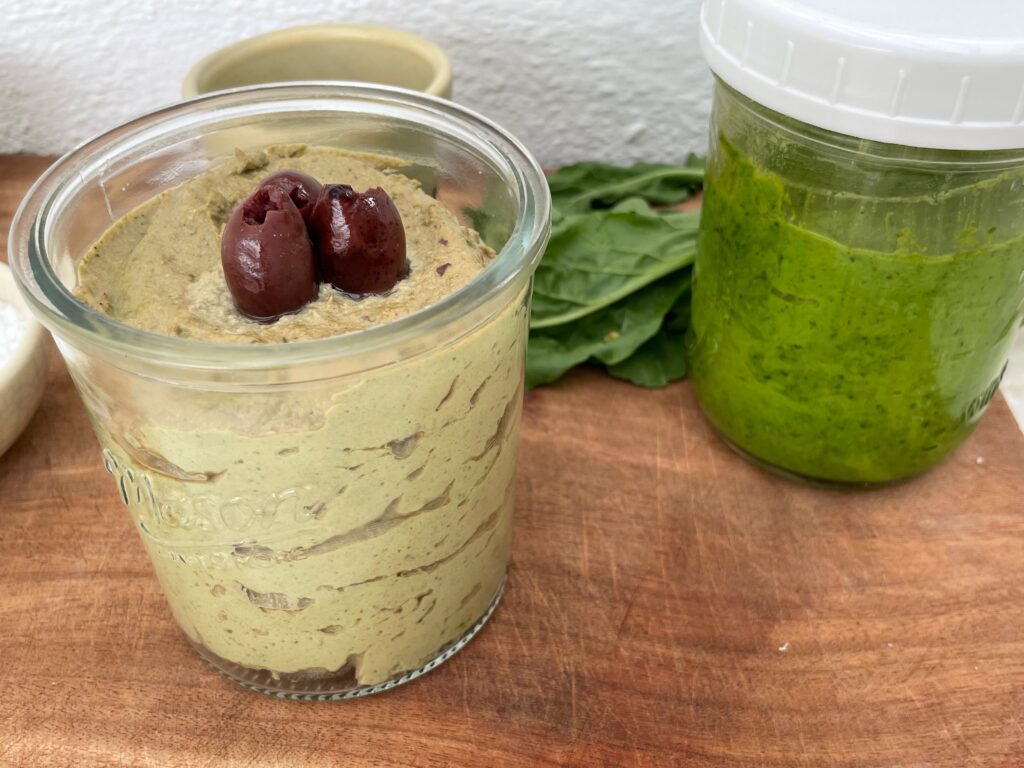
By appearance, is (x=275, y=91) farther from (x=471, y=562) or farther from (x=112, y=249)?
(x=471, y=562)

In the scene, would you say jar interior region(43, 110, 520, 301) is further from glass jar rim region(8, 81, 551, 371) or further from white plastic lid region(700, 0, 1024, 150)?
white plastic lid region(700, 0, 1024, 150)

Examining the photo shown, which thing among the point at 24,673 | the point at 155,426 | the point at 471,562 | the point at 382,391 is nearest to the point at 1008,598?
the point at 471,562

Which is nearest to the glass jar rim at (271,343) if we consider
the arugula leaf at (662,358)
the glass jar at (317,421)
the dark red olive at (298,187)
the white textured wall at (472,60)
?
the glass jar at (317,421)

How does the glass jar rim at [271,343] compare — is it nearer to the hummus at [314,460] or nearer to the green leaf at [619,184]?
the hummus at [314,460]

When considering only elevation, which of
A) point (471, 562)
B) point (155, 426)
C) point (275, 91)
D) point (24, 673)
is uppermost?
point (275, 91)

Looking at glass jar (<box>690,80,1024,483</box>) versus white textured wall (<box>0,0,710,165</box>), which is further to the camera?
white textured wall (<box>0,0,710,165</box>)

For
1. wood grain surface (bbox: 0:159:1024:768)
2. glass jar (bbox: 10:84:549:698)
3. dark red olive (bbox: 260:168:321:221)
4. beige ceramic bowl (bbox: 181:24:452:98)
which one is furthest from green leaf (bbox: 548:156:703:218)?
dark red olive (bbox: 260:168:321:221)
